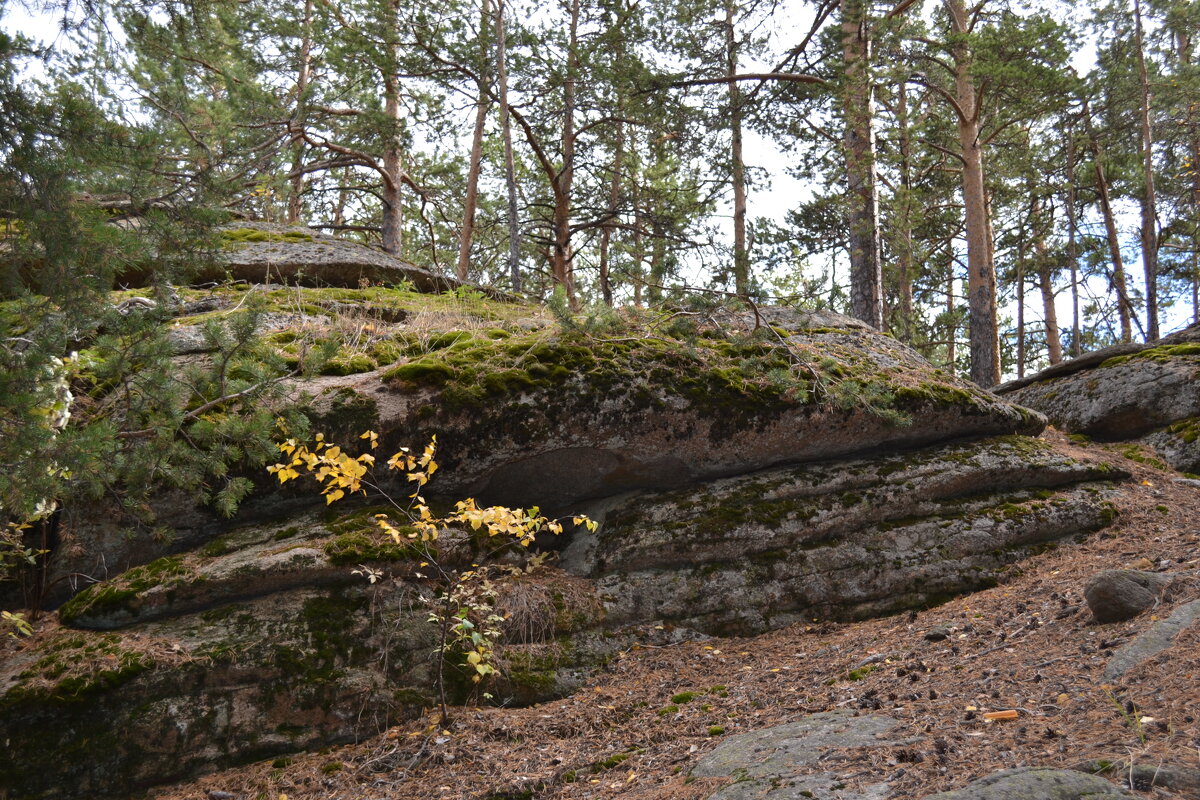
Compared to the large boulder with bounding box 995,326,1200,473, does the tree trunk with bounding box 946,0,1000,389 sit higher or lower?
higher

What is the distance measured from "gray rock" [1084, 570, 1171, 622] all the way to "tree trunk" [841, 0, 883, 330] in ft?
19.5

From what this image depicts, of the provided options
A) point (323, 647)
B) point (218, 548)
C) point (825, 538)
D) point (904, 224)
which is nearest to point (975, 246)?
Result: point (904, 224)

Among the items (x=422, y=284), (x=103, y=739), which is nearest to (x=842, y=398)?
(x=103, y=739)

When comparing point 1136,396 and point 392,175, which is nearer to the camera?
point 1136,396

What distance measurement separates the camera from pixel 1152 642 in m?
3.35

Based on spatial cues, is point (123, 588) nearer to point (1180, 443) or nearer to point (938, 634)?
point (938, 634)

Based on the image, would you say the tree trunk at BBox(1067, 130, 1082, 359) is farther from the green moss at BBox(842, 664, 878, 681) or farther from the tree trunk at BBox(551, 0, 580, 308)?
the green moss at BBox(842, 664, 878, 681)

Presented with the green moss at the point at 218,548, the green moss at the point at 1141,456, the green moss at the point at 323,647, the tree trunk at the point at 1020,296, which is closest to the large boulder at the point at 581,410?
the green moss at the point at 218,548

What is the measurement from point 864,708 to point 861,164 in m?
7.62

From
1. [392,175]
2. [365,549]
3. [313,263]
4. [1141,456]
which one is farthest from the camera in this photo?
[392,175]

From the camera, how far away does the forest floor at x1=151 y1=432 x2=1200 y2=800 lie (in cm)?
276

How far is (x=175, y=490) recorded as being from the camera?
5.29m

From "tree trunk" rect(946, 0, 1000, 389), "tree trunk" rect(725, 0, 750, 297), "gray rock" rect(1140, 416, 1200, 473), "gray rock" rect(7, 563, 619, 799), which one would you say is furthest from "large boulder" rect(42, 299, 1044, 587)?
"tree trunk" rect(946, 0, 1000, 389)

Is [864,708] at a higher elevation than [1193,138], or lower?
lower
